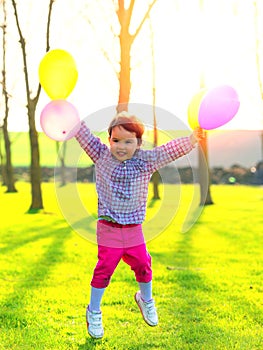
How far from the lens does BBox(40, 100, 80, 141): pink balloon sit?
415 cm

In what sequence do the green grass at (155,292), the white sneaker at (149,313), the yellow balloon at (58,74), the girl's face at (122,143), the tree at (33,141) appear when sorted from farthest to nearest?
1. the tree at (33,141)
2. the green grass at (155,292)
3. the white sneaker at (149,313)
4. the yellow balloon at (58,74)
5. the girl's face at (122,143)

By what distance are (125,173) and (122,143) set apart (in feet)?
0.70

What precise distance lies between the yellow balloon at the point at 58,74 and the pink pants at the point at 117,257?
3.29ft

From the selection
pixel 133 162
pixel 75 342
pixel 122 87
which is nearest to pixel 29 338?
pixel 75 342

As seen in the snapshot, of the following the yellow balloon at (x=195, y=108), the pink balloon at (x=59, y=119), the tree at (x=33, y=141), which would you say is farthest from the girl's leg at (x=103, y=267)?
the tree at (x=33, y=141)

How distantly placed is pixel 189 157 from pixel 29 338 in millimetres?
1927

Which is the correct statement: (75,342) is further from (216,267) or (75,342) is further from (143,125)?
(216,267)

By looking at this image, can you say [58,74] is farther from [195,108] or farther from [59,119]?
[195,108]

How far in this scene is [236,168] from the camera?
32.1 metres

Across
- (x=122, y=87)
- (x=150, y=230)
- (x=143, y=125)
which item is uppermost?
(x=122, y=87)

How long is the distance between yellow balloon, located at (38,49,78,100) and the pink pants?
1.00 meters

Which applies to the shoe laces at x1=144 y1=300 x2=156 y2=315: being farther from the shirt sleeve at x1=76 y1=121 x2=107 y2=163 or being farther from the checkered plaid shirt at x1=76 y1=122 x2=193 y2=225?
the shirt sleeve at x1=76 y1=121 x2=107 y2=163

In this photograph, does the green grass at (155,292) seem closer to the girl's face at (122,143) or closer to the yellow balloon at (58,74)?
the girl's face at (122,143)

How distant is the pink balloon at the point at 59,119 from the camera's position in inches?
163
